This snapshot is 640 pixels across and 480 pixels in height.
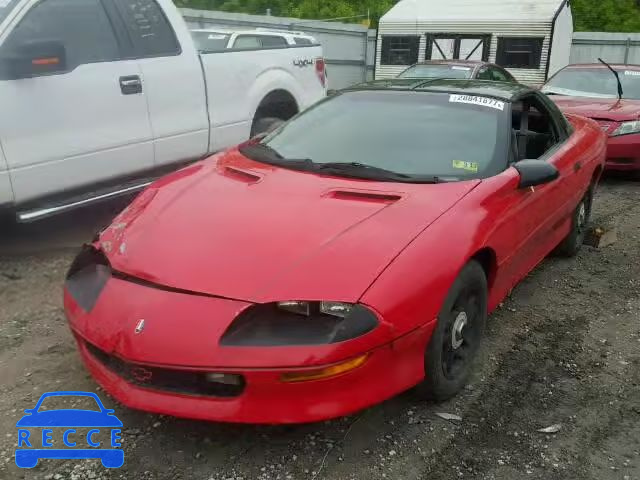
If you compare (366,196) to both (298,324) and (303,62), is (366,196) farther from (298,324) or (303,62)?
(303,62)

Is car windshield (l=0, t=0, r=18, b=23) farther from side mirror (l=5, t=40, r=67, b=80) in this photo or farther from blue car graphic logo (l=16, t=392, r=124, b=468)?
blue car graphic logo (l=16, t=392, r=124, b=468)

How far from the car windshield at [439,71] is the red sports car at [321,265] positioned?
708cm

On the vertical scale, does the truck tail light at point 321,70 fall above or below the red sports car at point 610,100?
above

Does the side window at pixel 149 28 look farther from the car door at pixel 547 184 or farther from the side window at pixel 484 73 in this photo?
the side window at pixel 484 73

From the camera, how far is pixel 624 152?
7.66m

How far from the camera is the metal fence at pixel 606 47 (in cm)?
1792

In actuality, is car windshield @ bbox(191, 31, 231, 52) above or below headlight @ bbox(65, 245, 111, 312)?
above

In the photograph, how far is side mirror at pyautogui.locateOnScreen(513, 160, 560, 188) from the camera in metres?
3.57

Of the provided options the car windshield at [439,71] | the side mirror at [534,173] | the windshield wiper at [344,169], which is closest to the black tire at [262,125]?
the windshield wiper at [344,169]

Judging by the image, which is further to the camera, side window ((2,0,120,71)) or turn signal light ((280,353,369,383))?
side window ((2,0,120,71))

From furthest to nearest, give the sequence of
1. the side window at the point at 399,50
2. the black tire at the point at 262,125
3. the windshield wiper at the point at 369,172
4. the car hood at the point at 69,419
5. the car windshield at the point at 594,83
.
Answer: the side window at the point at 399,50 < the car windshield at the point at 594,83 < the black tire at the point at 262,125 < the windshield wiper at the point at 369,172 < the car hood at the point at 69,419

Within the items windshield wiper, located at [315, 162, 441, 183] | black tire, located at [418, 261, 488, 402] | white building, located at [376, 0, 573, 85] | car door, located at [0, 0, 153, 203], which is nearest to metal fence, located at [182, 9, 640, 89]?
white building, located at [376, 0, 573, 85]

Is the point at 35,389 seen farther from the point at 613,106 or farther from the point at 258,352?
the point at 613,106

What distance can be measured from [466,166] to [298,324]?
1.56 metres
